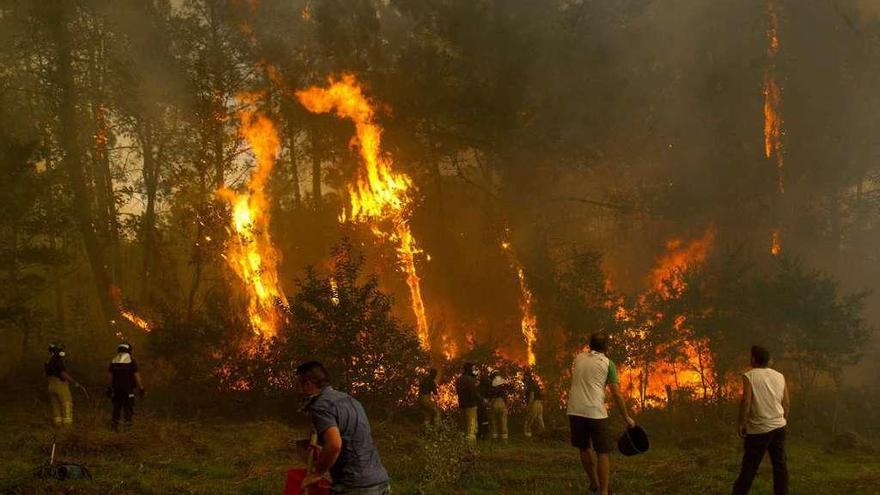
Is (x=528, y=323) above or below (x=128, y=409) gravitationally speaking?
above

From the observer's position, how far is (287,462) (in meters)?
13.6

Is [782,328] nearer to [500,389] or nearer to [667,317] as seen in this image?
[667,317]

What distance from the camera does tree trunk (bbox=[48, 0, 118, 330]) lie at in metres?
27.0

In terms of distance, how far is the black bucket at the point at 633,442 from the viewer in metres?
9.16

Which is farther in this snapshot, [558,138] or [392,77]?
[392,77]

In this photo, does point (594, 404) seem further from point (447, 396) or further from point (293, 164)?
point (293, 164)

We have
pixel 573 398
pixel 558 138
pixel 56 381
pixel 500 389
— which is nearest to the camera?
pixel 573 398

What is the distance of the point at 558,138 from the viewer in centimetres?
2658

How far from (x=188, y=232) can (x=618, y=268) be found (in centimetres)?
1810

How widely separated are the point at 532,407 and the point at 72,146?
746 inches

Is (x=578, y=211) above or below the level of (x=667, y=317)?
above

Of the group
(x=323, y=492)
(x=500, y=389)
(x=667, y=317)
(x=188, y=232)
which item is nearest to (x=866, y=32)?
(x=667, y=317)

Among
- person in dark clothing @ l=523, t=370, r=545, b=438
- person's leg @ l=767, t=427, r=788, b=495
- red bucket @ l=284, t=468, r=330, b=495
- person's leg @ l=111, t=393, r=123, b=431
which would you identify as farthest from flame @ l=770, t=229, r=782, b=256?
red bucket @ l=284, t=468, r=330, b=495

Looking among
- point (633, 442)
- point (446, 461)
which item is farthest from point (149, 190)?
point (633, 442)
